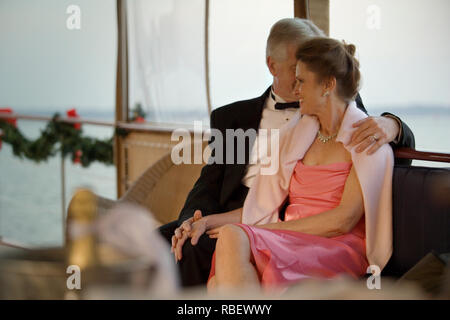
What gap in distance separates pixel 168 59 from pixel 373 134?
3.16 m

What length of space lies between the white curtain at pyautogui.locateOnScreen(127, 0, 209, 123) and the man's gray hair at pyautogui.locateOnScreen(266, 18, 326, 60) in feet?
6.92

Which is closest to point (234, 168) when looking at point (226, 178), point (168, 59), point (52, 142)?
point (226, 178)

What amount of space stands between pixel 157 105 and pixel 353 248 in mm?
→ 3229

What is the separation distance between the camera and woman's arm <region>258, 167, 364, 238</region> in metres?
1.92

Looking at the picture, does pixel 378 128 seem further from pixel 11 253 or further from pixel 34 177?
pixel 34 177

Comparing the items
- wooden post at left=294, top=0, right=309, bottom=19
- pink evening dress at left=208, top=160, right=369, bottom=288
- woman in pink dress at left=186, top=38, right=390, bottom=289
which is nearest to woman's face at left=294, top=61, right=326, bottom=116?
woman in pink dress at left=186, top=38, right=390, bottom=289

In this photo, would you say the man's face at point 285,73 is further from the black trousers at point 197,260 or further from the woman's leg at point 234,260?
the woman's leg at point 234,260

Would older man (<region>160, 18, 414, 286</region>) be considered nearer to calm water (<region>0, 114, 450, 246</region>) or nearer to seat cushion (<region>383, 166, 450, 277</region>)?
seat cushion (<region>383, 166, 450, 277</region>)

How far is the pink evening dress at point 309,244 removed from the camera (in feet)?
5.85

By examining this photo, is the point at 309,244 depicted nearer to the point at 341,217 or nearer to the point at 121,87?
the point at 341,217

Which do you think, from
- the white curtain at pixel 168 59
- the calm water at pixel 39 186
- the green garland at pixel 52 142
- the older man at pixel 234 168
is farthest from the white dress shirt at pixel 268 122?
the green garland at pixel 52 142

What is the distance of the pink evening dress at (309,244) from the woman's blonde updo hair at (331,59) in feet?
1.12

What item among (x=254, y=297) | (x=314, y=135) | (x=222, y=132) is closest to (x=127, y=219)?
(x=254, y=297)
